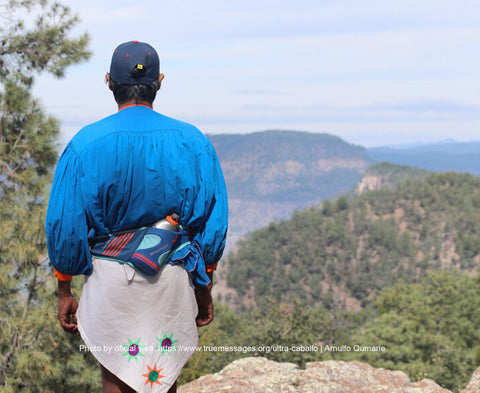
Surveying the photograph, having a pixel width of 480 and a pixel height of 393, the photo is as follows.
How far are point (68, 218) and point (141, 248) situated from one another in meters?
0.29

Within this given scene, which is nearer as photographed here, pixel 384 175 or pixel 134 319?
pixel 134 319

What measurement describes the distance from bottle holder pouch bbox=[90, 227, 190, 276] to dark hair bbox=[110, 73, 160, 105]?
537 mm

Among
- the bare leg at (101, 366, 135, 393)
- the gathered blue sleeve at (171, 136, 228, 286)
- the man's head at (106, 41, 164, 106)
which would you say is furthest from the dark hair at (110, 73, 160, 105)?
the bare leg at (101, 366, 135, 393)

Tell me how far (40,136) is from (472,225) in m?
92.1

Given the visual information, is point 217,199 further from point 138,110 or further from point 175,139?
point 138,110

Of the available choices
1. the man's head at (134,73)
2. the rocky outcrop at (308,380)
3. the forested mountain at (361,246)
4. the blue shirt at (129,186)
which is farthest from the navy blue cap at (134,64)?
the forested mountain at (361,246)

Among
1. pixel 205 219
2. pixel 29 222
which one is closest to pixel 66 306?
pixel 205 219

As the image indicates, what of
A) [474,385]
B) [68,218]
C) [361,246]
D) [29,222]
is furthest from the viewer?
[361,246]

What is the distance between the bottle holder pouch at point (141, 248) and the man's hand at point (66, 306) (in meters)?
0.20

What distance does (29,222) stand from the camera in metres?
6.92

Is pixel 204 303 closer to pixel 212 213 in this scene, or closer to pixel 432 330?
pixel 212 213

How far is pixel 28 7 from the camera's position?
8.12 metres

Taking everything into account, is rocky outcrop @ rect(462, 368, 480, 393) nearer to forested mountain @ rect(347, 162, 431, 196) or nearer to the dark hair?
the dark hair

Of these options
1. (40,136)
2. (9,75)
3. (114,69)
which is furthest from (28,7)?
(114,69)
